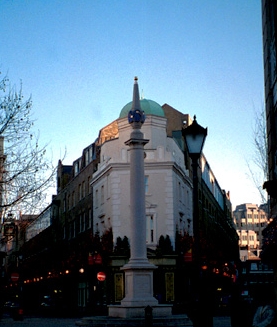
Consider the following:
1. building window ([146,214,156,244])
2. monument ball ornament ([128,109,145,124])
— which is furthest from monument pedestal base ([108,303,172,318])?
building window ([146,214,156,244])

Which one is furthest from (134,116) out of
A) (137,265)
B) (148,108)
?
(148,108)

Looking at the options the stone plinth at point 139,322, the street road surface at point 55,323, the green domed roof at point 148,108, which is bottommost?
the street road surface at point 55,323

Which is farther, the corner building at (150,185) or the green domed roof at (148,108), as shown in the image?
the green domed roof at (148,108)

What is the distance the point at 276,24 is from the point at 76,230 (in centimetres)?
4213

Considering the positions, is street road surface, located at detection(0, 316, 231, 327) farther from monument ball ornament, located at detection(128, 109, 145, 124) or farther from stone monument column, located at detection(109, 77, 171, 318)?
monument ball ornament, located at detection(128, 109, 145, 124)

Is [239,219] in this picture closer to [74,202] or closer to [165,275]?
[74,202]

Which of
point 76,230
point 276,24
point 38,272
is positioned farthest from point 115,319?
point 38,272

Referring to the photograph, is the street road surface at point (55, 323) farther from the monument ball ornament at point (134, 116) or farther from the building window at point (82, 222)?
the building window at point (82, 222)

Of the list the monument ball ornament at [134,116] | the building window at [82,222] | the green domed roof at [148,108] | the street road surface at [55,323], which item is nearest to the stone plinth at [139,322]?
the street road surface at [55,323]

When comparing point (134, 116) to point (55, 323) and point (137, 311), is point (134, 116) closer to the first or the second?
point (137, 311)

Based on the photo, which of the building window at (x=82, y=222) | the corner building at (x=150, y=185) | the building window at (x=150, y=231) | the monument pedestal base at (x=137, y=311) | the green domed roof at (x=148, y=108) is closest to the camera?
the monument pedestal base at (x=137, y=311)

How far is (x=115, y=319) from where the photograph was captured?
81.8 ft

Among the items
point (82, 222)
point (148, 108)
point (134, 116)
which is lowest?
point (82, 222)

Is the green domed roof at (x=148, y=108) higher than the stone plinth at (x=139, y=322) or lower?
higher
